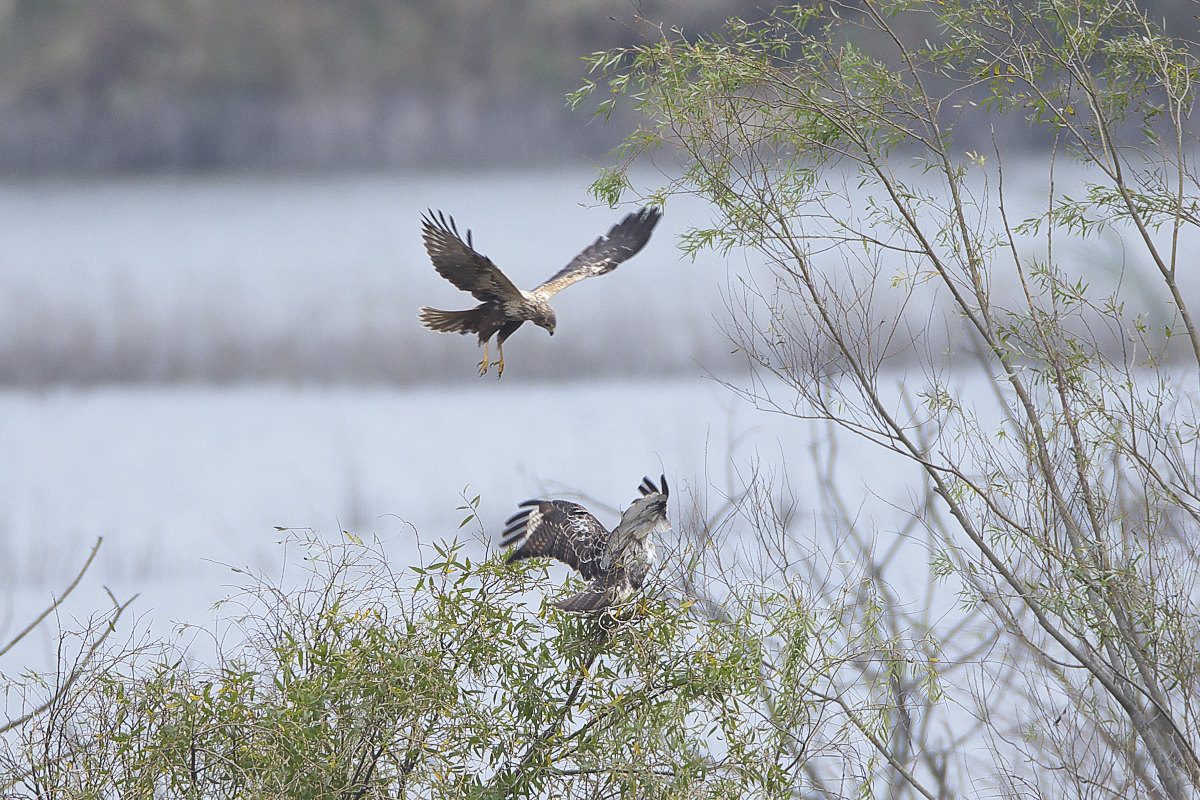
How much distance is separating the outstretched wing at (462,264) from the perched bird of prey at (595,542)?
1.08 m

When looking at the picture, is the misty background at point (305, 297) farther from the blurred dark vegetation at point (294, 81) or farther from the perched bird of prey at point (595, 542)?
the perched bird of prey at point (595, 542)

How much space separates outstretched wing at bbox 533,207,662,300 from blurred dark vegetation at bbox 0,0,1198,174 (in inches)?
150

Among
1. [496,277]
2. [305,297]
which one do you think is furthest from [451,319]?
[305,297]

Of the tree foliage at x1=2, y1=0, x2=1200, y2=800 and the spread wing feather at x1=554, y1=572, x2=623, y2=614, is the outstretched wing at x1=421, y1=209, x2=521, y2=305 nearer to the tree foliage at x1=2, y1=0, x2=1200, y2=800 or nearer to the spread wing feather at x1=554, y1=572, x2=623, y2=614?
the tree foliage at x1=2, y1=0, x2=1200, y2=800

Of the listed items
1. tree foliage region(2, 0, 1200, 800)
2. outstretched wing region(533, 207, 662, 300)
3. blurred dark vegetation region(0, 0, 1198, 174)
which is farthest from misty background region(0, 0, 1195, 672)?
outstretched wing region(533, 207, 662, 300)

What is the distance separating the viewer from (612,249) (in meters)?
5.35

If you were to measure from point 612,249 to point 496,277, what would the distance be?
94cm

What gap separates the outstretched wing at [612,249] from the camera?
517 cm

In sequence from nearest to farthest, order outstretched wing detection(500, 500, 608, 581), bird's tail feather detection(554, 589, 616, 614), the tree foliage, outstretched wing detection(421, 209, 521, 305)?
bird's tail feather detection(554, 589, 616, 614) → the tree foliage → outstretched wing detection(500, 500, 608, 581) → outstretched wing detection(421, 209, 521, 305)

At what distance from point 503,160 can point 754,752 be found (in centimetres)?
677

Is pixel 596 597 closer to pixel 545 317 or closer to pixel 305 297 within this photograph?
pixel 545 317

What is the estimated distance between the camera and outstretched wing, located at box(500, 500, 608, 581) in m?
3.66

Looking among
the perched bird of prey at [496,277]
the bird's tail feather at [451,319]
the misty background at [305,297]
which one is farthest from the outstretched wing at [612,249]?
the misty background at [305,297]

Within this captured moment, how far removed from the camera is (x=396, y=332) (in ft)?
30.8
